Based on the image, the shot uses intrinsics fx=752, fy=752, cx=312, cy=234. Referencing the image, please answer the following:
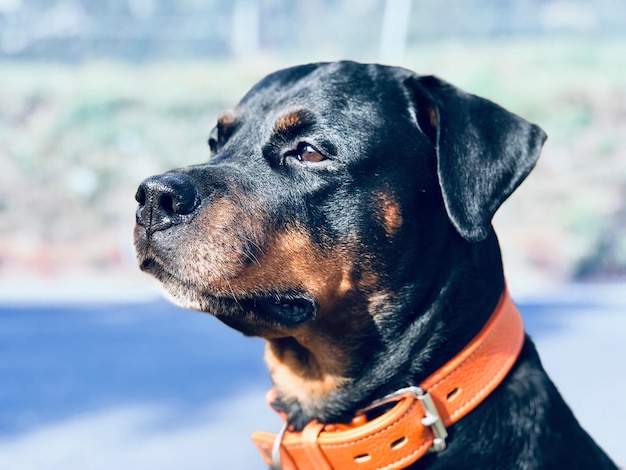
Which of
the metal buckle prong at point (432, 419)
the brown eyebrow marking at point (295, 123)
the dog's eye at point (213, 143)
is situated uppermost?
the brown eyebrow marking at point (295, 123)

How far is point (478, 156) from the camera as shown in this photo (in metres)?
2.45

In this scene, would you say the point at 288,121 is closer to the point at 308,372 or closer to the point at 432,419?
the point at 308,372

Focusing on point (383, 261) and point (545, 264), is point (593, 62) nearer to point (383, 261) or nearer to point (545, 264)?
point (545, 264)

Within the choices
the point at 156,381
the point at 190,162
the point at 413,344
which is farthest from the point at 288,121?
the point at 190,162

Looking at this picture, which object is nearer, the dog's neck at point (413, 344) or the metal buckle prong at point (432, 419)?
the metal buckle prong at point (432, 419)

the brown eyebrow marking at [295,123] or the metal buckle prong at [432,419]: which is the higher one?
the brown eyebrow marking at [295,123]

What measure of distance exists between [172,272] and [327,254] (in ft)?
1.63

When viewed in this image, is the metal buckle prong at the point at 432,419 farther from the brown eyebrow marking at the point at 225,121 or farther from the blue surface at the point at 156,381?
the blue surface at the point at 156,381

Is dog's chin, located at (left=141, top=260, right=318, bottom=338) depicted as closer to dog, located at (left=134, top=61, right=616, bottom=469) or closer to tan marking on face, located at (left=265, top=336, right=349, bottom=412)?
→ dog, located at (left=134, top=61, right=616, bottom=469)

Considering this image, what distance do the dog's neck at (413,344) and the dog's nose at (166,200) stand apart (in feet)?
2.00

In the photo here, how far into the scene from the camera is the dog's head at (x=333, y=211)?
2.29m

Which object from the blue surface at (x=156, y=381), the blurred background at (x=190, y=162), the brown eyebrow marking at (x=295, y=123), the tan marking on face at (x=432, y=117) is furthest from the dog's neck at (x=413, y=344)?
the blurred background at (x=190, y=162)

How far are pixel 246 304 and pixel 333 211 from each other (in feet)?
1.39

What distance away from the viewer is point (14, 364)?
6.10m
